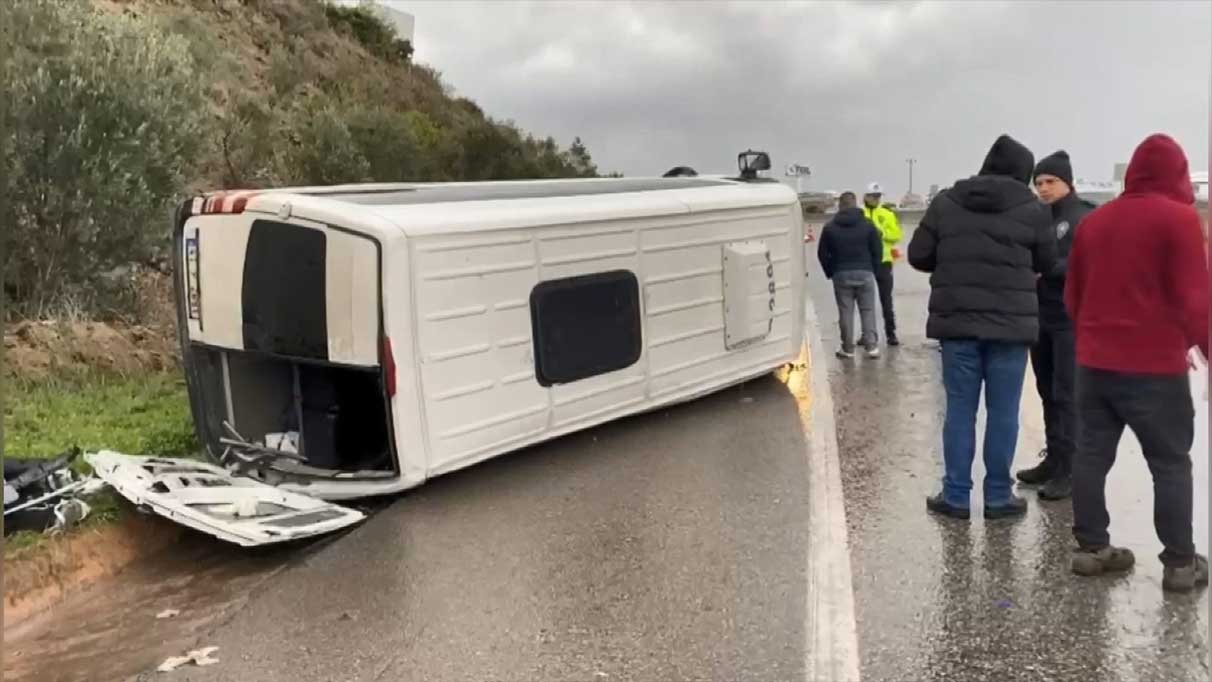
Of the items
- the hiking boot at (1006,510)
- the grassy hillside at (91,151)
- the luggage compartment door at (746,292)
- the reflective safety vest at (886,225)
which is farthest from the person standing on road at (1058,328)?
the grassy hillside at (91,151)

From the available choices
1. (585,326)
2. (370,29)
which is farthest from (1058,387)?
(370,29)

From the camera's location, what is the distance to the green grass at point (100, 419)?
6496 mm

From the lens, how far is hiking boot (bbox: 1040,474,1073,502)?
237 inches

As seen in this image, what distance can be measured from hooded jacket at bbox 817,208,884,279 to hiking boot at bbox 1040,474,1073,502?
17.6 feet

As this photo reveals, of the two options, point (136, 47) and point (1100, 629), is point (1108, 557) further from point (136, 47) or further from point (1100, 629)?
point (136, 47)

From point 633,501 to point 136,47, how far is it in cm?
774

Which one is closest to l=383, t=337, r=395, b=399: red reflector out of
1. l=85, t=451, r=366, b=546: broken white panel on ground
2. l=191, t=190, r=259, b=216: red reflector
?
l=85, t=451, r=366, b=546: broken white panel on ground

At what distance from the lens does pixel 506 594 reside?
491 centimetres

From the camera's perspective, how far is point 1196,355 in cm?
472

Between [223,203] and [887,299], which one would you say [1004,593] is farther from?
[887,299]

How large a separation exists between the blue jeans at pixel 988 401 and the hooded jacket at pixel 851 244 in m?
5.72

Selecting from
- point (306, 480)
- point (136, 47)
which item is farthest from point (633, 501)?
point (136, 47)

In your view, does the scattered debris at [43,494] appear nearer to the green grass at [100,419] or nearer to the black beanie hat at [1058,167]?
the green grass at [100,419]

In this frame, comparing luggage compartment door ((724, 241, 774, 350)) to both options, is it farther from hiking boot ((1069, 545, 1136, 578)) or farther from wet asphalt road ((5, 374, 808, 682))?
hiking boot ((1069, 545, 1136, 578))
